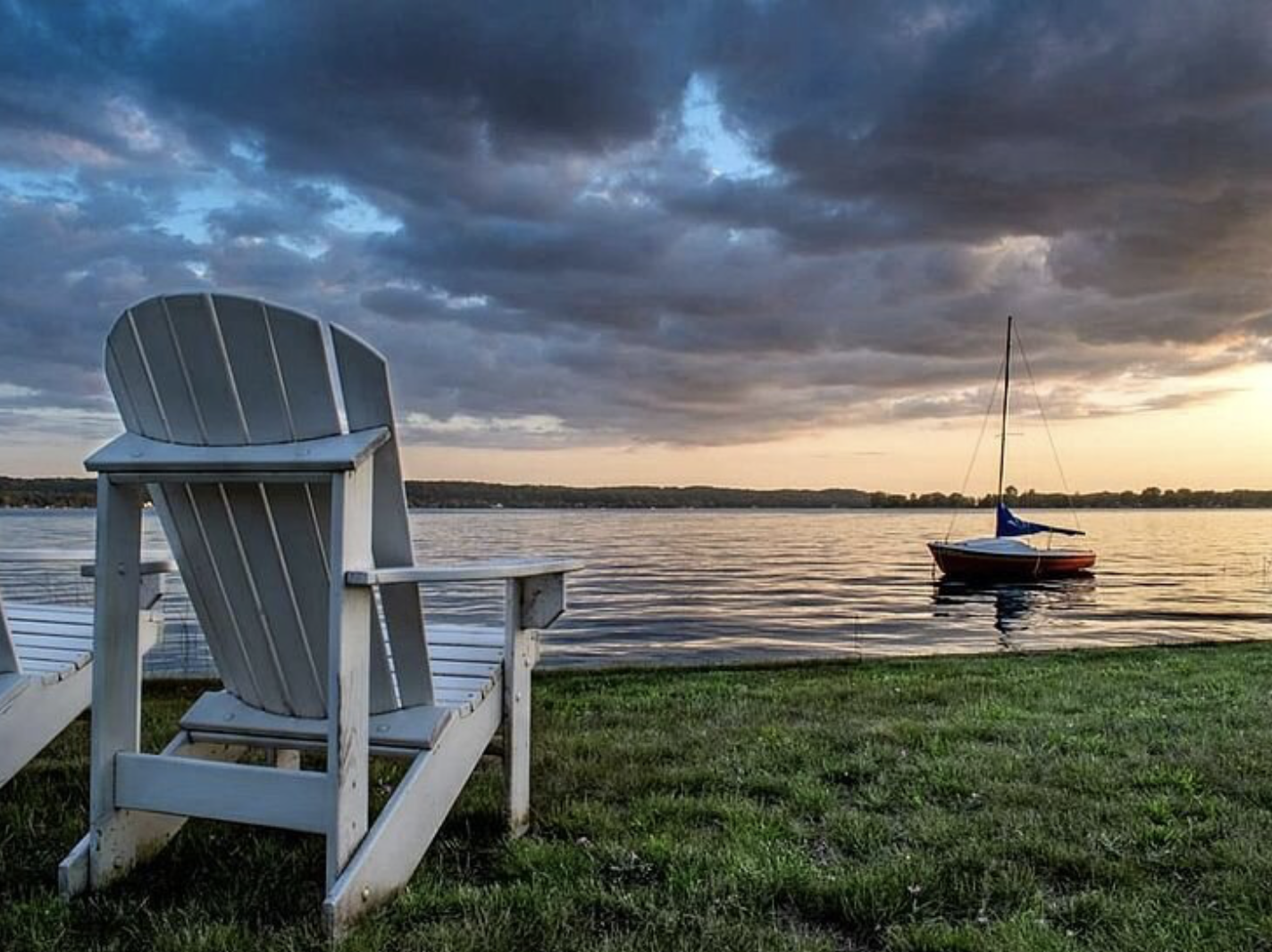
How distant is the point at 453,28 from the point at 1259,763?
11.1 m

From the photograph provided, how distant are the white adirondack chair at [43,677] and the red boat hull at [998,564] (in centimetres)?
2844

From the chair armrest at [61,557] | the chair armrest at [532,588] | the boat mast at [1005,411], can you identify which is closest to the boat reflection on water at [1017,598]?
the boat mast at [1005,411]

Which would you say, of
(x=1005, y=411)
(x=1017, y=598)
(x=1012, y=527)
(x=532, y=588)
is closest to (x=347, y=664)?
(x=532, y=588)

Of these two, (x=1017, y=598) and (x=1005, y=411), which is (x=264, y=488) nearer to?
(x=1017, y=598)

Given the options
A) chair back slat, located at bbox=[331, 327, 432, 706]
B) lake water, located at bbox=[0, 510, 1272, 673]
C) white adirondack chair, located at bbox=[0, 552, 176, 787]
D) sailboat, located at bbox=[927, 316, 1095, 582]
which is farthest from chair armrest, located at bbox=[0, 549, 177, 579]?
sailboat, located at bbox=[927, 316, 1095, 582]

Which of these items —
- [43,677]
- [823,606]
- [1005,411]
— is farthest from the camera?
[1005,411]

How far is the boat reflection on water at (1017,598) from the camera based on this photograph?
18.9 meters

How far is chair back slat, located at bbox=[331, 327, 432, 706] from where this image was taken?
2217 millimetres

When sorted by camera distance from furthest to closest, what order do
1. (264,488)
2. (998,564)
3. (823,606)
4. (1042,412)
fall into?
(1042,412), (998,564), (823,606), (264,488)

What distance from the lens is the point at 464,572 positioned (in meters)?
2.34

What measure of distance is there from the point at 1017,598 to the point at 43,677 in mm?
25384

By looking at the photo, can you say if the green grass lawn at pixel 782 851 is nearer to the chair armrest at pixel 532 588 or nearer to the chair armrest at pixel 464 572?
the chair armrest at pixel 532 588

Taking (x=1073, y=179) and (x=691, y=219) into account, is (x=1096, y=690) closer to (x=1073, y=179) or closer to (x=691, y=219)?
(x=1073, y=179)

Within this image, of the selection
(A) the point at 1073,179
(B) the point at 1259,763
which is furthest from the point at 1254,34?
(B) the point at 1259,763
